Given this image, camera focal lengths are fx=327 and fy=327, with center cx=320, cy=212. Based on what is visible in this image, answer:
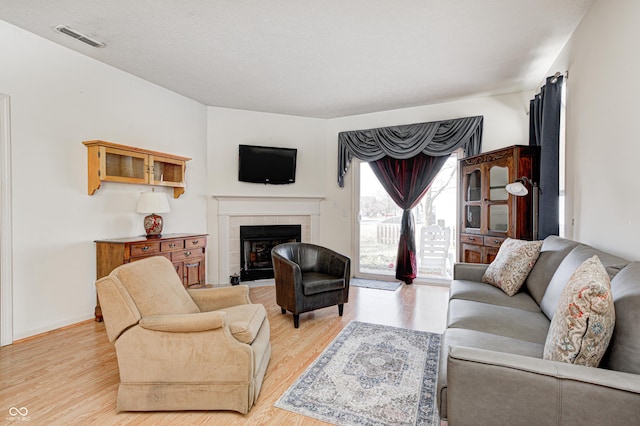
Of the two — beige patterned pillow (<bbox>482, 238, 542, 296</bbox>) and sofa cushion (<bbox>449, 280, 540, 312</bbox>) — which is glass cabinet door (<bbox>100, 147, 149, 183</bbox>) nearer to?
sofa cushion (<bbox>449, 280, 540, 312</bbox>)

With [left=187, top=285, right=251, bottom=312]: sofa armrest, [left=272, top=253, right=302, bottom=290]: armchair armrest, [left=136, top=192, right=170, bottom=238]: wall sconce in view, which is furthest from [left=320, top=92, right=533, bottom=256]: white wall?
[left=187, top=285, right=251, bottom=312]: sofa armrest

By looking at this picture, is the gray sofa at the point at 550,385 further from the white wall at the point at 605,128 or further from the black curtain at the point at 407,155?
the black curtain at the point at 407,155

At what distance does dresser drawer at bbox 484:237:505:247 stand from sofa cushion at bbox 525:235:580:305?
1008 mm

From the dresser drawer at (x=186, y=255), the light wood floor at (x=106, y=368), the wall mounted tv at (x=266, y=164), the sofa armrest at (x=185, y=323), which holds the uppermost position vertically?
the wall mounted tv at (x=266, y=164)

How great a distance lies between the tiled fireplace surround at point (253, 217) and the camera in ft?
16.1

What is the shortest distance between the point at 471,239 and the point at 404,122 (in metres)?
2.01

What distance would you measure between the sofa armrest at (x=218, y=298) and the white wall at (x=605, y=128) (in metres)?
2.51

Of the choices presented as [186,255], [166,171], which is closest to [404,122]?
[166,171]

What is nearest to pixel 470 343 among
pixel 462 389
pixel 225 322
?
pixel 462 389

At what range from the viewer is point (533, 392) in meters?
1.10

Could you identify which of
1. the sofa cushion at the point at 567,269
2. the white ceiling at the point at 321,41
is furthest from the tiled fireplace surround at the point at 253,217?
the sofa cushion at the point at 567,269

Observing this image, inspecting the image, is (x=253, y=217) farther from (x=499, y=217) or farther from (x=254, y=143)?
(x=499, y=217)

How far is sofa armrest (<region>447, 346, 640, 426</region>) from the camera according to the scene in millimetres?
1031

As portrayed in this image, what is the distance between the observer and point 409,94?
4.35 metres
